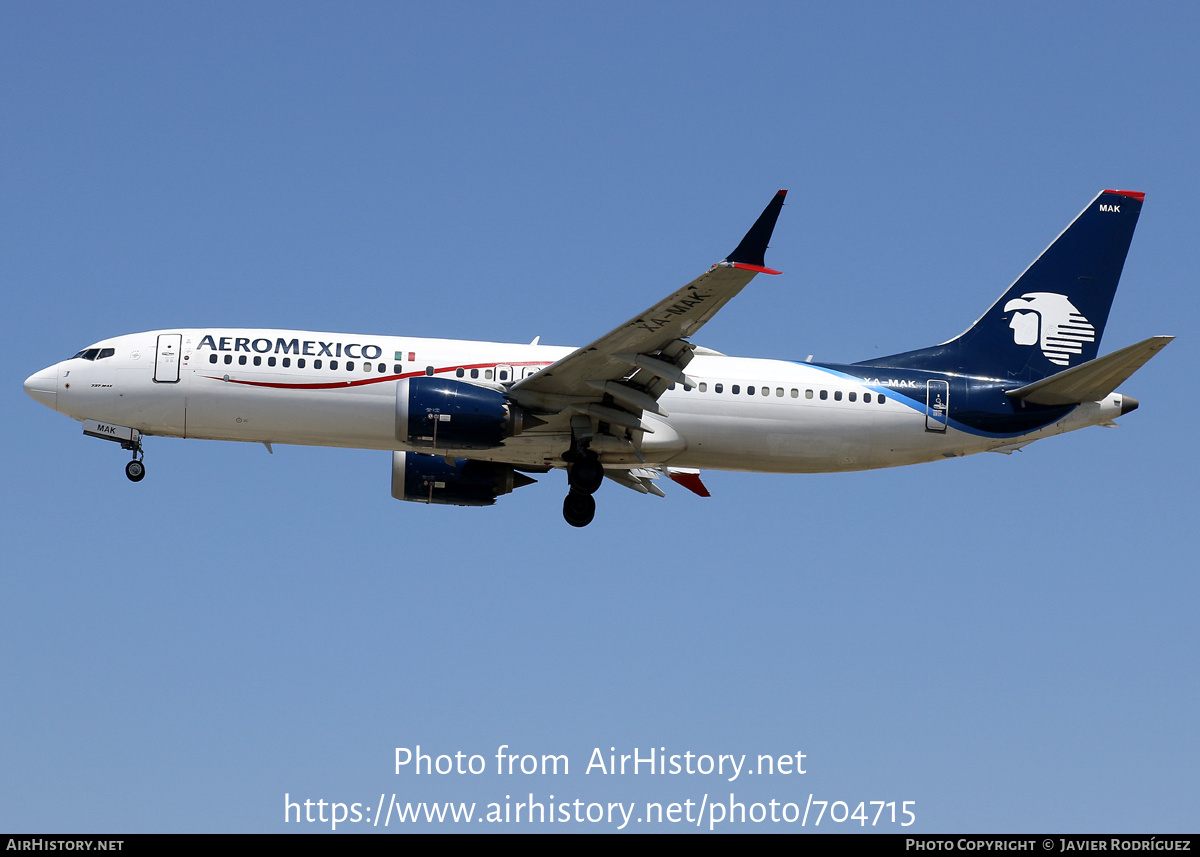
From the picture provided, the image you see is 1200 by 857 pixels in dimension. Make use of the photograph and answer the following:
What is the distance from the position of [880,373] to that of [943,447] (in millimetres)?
2331

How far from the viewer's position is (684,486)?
37.0m

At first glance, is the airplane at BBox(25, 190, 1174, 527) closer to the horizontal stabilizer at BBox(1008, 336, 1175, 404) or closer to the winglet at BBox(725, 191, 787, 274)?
the horizontal stabilizer at BBox(1008, 336, 1175, 404)

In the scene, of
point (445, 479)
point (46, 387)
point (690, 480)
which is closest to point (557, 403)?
point (445, 479)

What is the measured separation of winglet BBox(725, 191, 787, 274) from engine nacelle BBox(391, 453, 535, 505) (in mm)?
11538

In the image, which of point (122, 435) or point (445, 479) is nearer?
point (122, 435)

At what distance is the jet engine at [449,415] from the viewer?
2998 centimetres

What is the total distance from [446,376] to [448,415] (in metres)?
2.19

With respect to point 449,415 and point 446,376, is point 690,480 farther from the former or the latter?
point 449,415

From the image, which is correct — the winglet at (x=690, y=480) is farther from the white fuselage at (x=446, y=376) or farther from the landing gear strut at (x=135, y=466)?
the landing gear strut at (x=135, y=466)

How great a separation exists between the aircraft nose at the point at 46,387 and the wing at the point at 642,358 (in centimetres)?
1098

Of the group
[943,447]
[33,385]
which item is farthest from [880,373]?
[33,385]

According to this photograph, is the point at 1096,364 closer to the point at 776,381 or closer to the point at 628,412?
the point at 776,381

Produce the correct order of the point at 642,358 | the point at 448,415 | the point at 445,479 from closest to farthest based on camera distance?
the point at 642,358 → the point at 448,415 → the point at 445,479

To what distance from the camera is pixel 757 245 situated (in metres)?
25.8
